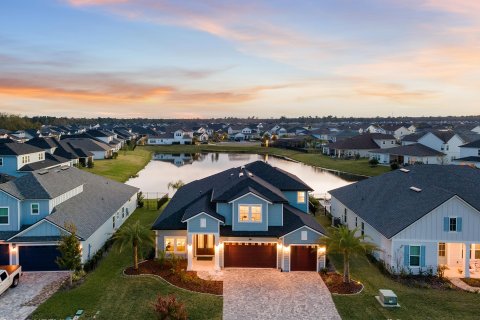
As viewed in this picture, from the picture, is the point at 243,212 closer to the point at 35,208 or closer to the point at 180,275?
the point at 180,275

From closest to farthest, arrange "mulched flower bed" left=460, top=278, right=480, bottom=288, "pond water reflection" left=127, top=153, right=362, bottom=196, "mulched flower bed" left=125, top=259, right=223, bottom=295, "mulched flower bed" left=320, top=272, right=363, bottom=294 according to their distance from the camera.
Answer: "mulched flower bed" left=320, top=272, right=363, bottom=294 → "mulched flower bed" left=125, top=259, right=223, bottom=295 → "mulched flower bed" left=460, top=278, right=480, bottom=288 → "pond water reflection" left=127, top=153, right=362, bottom=196

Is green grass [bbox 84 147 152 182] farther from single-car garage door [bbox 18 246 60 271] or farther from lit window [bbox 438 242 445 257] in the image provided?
lit window [bbox 438 242 445 257]

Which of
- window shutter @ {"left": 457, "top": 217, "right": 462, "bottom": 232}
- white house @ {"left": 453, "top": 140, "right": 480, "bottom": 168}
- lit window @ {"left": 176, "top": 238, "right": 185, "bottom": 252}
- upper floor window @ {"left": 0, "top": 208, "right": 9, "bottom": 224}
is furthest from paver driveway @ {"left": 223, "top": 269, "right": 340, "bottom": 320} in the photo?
white house @ {"left": 453, "top": 140, "right": 480, "bottom": 168}

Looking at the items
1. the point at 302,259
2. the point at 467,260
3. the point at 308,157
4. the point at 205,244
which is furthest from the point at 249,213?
the point at 308,157

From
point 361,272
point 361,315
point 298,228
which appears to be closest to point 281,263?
point 298,228

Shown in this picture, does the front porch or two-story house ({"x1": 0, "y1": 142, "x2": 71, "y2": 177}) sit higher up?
two-story house ({"x1": 0, "y1": 142, "x2": 71, "y2": 177})

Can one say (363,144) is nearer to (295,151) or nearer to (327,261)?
(295,151)
